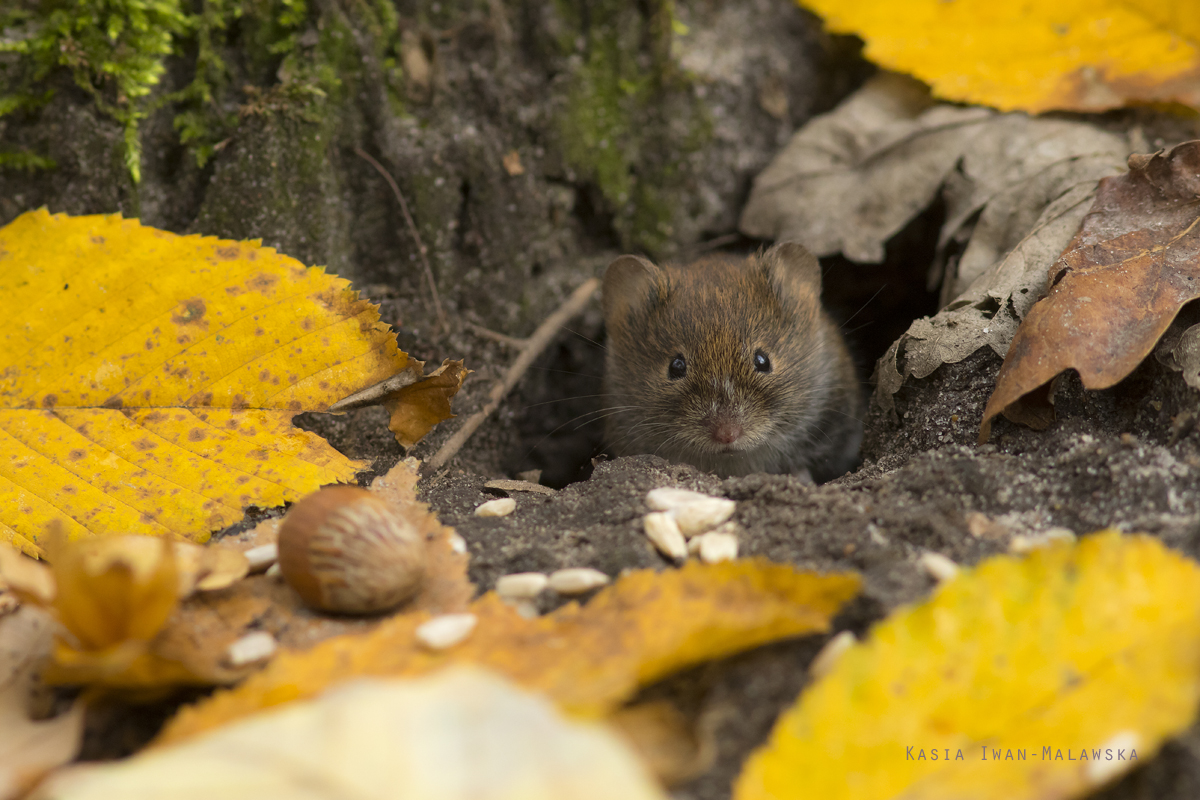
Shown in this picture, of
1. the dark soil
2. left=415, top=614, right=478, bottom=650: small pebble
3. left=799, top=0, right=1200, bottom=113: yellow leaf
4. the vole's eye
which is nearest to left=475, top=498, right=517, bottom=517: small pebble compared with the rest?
the dark soil

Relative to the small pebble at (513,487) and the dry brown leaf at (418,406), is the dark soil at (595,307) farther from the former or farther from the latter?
the dry brown leaf at (418,406)

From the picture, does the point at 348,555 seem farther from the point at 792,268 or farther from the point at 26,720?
the point at 792,268

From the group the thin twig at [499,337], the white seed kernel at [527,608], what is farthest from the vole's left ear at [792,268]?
the white seed kernel at [527,608]

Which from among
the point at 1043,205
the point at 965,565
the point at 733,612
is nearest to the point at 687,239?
the point at 1043,205

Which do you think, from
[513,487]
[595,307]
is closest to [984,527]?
[513,487]

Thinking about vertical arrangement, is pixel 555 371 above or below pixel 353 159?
below

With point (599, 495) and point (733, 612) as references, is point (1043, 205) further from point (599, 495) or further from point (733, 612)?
point (733, 612)
